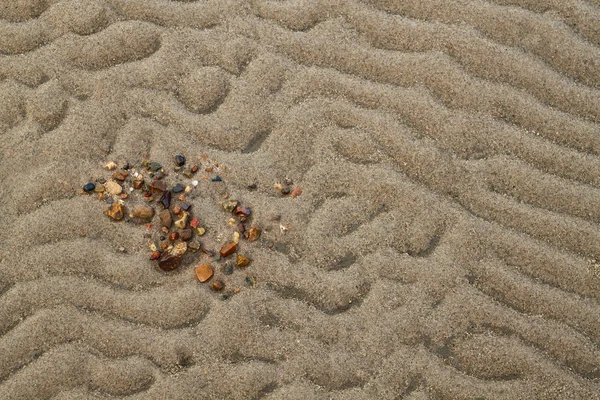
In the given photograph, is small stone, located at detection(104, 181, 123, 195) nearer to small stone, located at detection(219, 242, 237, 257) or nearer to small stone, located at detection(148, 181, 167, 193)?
small stone, located at detection(148, 181, 167, 193)

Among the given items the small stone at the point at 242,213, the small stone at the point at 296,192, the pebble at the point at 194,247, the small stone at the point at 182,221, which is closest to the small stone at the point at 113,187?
the small stone at the point at 182,221

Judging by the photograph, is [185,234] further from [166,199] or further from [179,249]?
[166,199]

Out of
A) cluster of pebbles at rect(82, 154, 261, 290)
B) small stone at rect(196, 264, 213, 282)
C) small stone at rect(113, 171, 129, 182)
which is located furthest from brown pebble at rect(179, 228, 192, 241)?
small stone at rect(113, 171, 129, 182)

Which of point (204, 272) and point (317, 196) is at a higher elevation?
point (317, 196)

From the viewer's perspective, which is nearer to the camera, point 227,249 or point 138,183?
point 227,249

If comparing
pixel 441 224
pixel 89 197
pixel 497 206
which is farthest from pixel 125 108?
pixel 497 206

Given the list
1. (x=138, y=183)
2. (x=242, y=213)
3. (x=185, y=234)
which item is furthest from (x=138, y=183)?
(x=242, y=213)

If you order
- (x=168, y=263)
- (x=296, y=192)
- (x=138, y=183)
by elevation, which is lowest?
(x=168, y=263)

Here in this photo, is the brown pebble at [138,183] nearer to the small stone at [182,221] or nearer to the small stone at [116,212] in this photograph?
the small stone at [116,212]
